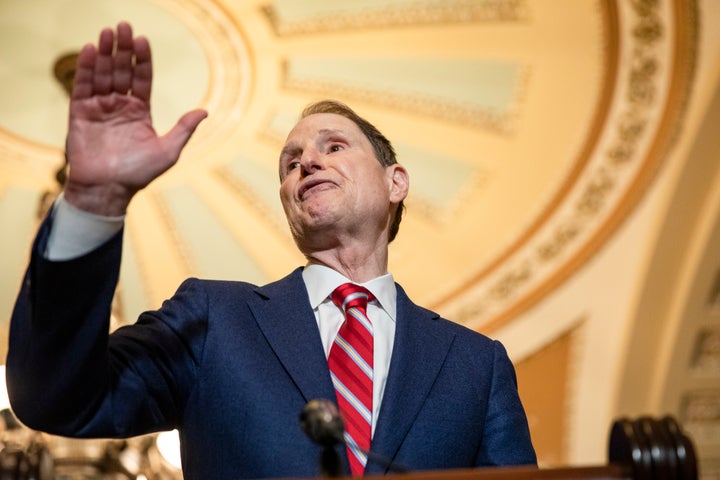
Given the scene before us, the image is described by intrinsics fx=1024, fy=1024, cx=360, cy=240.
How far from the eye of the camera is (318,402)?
130 cm

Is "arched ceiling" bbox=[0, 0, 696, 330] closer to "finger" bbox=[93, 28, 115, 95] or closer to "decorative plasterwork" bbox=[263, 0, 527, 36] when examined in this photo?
"decorative plasterwork" bbox=[263, 0, 527, 36]

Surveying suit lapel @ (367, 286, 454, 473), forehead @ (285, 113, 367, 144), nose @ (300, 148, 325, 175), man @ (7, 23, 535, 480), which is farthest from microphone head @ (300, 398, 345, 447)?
forehead @ (285, 113, 367, 144)

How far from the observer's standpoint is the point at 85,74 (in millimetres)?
1472

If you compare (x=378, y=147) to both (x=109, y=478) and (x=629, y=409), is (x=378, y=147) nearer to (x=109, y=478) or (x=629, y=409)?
(x=109, y=478)

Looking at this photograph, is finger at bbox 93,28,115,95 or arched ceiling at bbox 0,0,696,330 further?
arched ceiling at bbox 0,0,696,330

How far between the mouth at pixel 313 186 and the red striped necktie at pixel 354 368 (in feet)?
0.75

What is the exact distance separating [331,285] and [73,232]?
59cm

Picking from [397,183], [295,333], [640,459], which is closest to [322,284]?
[295,333]

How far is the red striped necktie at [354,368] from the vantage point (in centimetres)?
162

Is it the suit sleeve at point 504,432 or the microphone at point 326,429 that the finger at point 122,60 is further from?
the suit sleeve at point 504,432

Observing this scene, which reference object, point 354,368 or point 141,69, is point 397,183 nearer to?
point 354,368

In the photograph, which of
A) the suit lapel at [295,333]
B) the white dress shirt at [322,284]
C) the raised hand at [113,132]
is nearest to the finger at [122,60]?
the raised hand at [113,132]

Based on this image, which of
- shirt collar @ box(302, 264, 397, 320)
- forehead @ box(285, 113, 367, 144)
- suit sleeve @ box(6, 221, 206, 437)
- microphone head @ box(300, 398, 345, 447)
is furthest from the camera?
forehead @ box(285, 113, 367, 144)

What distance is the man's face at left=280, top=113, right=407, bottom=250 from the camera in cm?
198
